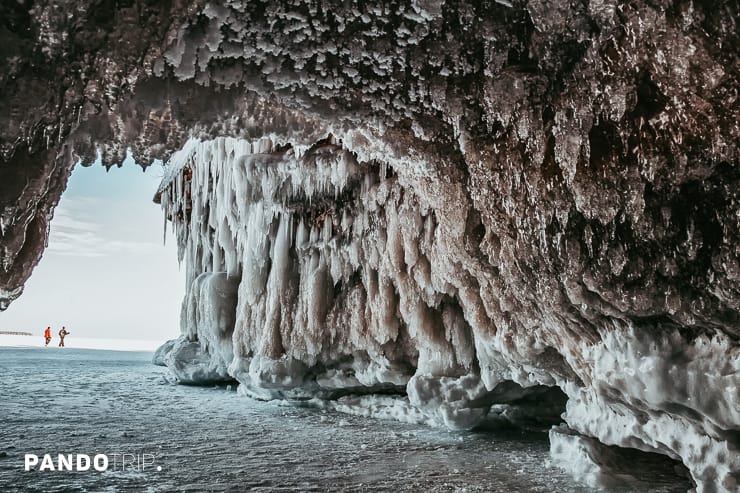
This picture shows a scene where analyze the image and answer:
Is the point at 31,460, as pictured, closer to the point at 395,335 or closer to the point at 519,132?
the point at 395,335

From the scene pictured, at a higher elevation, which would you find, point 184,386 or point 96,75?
point 96,75

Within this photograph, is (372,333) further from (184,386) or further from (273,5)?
(184,386)

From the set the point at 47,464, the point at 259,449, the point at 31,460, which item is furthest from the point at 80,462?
the point at 259,449

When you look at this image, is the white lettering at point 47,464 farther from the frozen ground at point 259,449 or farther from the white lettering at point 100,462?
the white lettering at point 100,462

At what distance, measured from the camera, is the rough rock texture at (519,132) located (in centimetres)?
229

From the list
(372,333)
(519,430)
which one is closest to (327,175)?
(372,333)

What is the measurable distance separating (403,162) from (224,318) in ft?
23.2

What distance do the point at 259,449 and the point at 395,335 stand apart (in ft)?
7.57

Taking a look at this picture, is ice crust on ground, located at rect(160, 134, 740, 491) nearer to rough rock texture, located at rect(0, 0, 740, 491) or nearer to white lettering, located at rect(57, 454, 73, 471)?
rough rock texture, located at rect(0, 0, 740, 491)

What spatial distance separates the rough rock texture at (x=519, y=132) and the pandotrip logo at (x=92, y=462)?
2085 millimetres

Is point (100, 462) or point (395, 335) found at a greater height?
point (395, 335)

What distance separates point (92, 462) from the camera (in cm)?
452

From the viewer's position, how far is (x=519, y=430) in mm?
6383

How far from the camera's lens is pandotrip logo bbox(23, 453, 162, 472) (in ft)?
14.1
